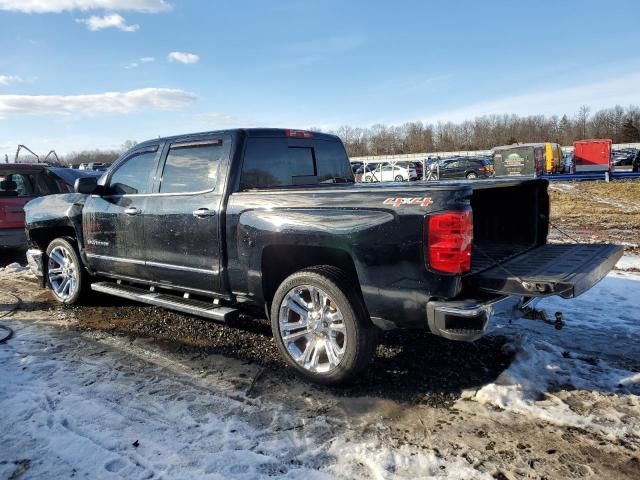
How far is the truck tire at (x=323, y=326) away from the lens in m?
3.52

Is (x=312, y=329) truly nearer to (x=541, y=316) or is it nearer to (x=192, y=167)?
(x=192, y=167)

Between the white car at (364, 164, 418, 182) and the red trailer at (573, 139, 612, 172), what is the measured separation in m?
12.4

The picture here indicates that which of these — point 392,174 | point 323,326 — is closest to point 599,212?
point 323,326

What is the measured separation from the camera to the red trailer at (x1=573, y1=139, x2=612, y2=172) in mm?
34094

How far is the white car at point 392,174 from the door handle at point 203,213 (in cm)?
2860

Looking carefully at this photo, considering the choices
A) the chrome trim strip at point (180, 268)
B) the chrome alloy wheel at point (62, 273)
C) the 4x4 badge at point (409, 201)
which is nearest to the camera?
the 4x4 badge at point (409, 201)

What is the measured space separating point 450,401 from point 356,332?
31.6 inches

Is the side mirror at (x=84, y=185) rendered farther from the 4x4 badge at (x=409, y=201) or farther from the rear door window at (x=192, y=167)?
the 4x4 badge at (x=409, y=201)

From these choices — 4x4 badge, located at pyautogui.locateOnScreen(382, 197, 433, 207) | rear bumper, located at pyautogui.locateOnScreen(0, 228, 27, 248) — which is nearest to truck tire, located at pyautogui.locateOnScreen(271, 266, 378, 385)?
4x4 badge, located at pyautogui.locateOnScreen(382, 197, 433, 207)

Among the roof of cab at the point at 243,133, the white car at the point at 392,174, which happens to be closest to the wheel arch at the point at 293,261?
the roof of cab at the point at 243,133

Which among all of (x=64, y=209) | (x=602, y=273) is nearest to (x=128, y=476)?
(x=602, y=273)

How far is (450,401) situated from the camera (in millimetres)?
3457

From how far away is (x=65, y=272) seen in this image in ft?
20.8

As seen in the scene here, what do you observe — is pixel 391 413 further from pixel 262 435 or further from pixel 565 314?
pixel 565 314
